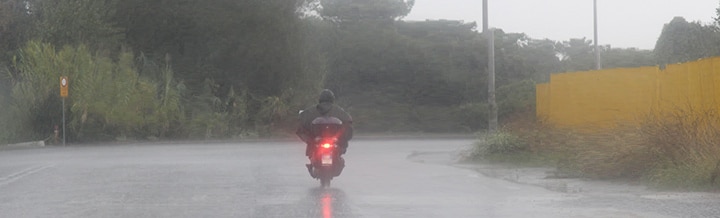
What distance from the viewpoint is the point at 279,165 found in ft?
72.4

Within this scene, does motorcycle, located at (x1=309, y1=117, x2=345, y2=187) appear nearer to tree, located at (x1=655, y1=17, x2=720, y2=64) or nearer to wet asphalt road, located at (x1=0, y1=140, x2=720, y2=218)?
wet asphalt road, located at (x1=0, y1=140, x2=720, y2=218)

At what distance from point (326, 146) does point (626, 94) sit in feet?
26.7

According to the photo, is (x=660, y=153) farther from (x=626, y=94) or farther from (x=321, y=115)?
(x=626, y=94)

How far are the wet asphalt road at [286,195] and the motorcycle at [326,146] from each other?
21cm

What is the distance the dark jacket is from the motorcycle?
225mm

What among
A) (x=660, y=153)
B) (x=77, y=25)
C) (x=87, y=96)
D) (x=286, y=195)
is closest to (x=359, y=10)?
(x=77, y=25)

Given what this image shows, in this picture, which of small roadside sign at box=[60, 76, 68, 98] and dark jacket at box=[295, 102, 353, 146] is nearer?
dark jacket at box=[295, 102, 353, 146]

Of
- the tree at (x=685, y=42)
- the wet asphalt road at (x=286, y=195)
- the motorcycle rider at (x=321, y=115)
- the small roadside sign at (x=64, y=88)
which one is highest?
the tree at (x=685, y=42)

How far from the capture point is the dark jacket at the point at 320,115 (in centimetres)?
1623

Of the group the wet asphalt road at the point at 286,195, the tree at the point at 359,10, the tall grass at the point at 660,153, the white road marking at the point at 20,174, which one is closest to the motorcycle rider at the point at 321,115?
the wet asphalt road at the point at 286,195

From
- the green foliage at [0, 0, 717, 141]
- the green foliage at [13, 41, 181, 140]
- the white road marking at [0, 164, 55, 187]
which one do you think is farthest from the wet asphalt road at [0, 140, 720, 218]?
the green foliage at [0, 0, 717, 141]

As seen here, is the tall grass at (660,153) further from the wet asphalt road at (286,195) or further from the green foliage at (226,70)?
the green foliage at (226,70)

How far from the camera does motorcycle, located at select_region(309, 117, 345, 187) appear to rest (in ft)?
51.9

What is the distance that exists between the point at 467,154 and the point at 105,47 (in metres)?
23.0
